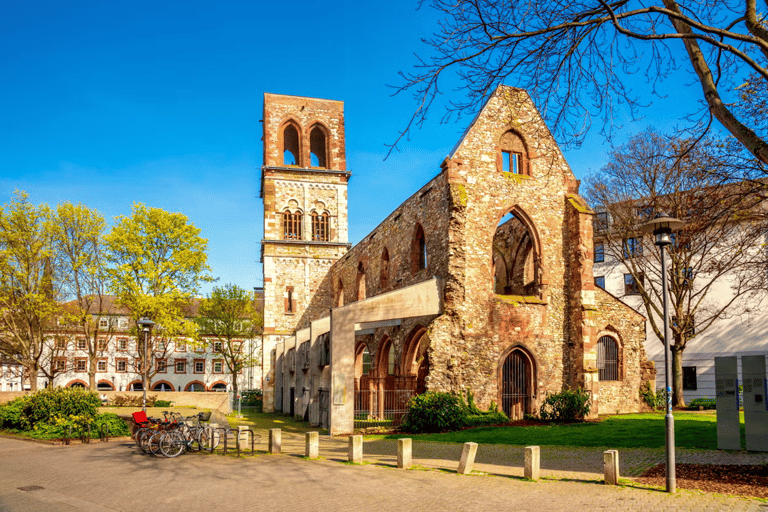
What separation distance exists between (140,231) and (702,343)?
101 feet

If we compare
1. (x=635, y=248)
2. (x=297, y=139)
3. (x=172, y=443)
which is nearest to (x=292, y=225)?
(x=297, y=139)

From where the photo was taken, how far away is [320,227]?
42.0m

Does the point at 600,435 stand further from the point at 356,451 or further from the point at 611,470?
the point at 356,451

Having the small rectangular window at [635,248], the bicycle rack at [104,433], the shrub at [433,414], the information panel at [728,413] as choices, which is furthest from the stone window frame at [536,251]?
the bicycle rack at [104,433]

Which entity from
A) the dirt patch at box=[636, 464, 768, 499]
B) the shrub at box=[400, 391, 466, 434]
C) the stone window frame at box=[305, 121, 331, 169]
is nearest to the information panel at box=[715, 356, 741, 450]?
the dirt patch at box=[636, 464, 768, 499]

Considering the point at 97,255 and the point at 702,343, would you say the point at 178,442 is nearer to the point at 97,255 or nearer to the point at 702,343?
the point at 97,255

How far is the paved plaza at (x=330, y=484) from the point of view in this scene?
27.5ft

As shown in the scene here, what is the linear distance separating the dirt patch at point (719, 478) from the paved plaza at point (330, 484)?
49 centimetres

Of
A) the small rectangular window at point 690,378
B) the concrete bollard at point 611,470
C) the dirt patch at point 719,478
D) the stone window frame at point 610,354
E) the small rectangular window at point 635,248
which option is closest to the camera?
the dirt patch at point 719,478

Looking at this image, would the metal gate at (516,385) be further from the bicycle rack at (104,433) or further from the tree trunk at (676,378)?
the bicycle rack at (104,433)

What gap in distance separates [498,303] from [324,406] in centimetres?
744

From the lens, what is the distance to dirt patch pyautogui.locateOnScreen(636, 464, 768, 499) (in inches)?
352

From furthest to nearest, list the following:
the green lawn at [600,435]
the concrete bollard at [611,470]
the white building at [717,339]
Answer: the white building at [717,339] < the green lawn at [600,435] < the concrete bollard at [611,470]

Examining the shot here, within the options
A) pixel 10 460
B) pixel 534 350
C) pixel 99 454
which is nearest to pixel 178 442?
pixel 99 454
